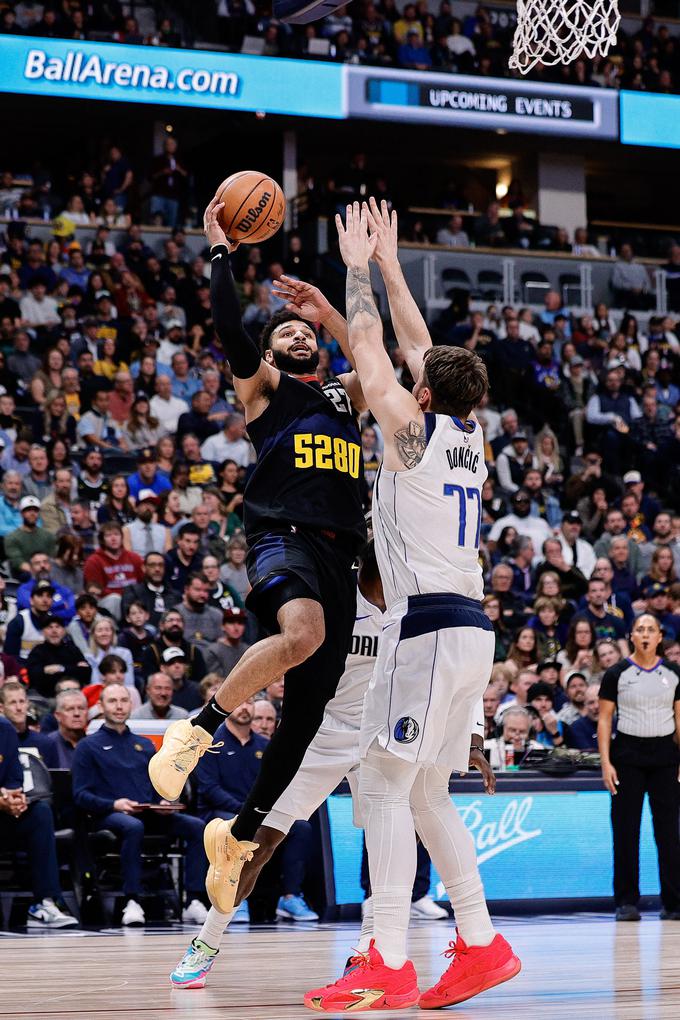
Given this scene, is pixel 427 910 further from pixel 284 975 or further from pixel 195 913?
pixel 284 975

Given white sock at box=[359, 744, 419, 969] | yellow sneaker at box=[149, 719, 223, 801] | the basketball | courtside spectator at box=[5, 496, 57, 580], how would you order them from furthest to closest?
courtside spectator at box=[5, 496, 57, 580] → the basketball → yellow sneaker at box=[149, 719, 223, 801] → white sock at box=[359, 744, 419, 969]

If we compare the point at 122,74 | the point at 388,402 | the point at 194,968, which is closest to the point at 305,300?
the point at 388,402

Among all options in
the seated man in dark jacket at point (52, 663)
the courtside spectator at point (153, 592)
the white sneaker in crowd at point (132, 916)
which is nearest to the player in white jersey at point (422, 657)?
the white sneaker in crowd at point (132, 916)

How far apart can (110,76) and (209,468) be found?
8.16m

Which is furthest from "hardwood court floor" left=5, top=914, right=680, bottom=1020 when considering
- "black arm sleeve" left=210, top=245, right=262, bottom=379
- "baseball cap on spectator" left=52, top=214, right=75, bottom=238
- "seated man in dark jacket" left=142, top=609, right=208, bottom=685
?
"baseball cap on spectator" left=52, top=214, right=75, bottom=238

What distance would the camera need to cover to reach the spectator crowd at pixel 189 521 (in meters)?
10.4

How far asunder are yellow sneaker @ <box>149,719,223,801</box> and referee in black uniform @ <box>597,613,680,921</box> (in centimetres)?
519

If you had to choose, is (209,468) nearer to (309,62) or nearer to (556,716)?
(556,716)

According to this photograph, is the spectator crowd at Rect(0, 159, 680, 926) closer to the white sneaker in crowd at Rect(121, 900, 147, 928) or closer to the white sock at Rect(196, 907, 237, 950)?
the white sneaker in crowd at Rect(121, 900, 147, 928)

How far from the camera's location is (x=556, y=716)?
12.4 m

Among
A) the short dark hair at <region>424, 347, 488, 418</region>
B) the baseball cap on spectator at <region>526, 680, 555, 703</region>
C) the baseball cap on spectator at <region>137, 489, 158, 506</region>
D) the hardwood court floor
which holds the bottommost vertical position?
the hardwood court floor

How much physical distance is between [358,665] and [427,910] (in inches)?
156

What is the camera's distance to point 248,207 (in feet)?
20.3

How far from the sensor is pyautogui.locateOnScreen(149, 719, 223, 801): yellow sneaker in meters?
5.66
